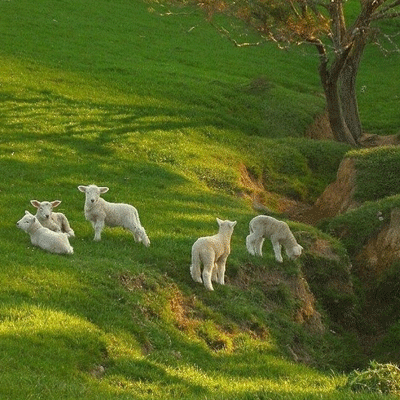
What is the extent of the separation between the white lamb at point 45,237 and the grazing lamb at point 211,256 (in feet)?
7.62

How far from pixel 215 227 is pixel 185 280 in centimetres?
458

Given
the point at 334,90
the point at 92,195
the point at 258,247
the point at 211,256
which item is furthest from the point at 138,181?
the point at 334,90

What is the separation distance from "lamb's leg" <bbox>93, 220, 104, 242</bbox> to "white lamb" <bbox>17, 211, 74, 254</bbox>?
1.11m

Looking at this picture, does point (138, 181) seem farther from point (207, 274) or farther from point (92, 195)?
point (207, 274)

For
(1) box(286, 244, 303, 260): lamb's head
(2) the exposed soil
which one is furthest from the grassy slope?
(2) the exposed soil

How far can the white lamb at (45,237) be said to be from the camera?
16328 millimetres

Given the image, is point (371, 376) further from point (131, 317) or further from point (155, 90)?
point (155, 90)

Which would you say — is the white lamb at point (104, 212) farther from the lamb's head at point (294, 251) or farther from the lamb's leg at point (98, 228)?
the lamb's head at point (294, 251)

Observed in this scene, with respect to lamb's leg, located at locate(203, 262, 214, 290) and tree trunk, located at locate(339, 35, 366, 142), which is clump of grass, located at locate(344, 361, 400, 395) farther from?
tree trunk, located at locate(339, 35, 366, 142)

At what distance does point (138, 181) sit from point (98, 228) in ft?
24.9

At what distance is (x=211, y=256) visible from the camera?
53.3 ft

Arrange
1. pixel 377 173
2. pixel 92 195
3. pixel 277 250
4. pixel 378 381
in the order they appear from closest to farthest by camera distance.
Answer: pixel 378 381
pixel 92 195
pixel 277 250
pixel 377 173

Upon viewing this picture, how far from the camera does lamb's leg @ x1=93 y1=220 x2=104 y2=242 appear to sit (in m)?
17.8

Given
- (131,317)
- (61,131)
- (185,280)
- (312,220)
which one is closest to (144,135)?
(61,131)
